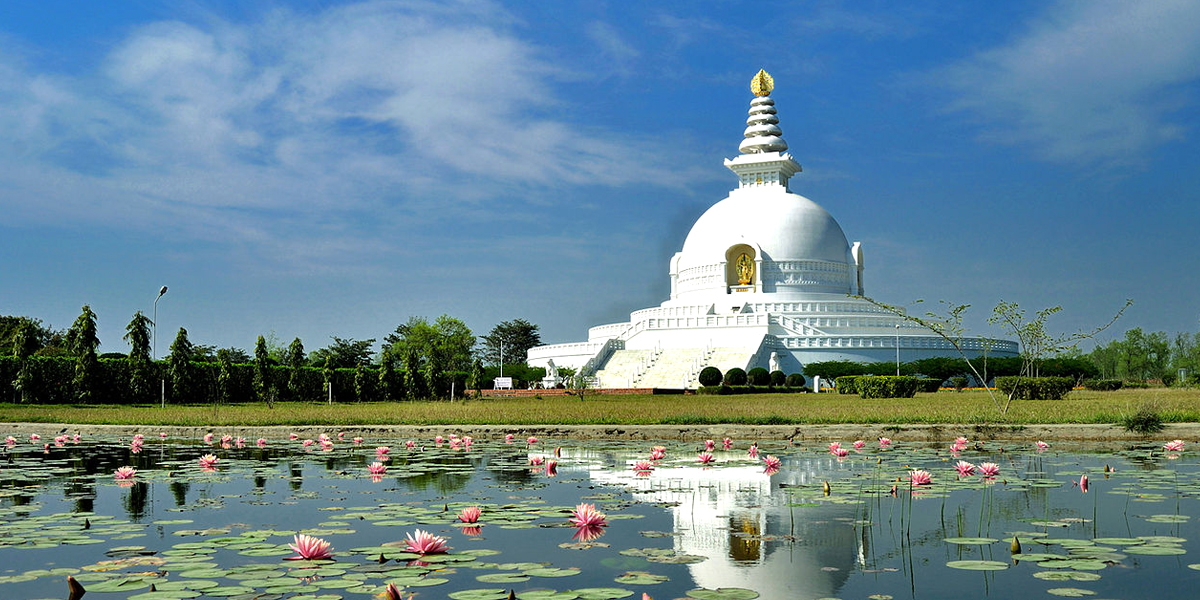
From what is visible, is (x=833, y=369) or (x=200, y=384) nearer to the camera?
(x=200, y=384)

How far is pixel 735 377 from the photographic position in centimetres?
4438

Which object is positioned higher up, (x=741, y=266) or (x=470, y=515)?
(x=741, y=266)

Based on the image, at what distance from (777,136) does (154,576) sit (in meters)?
68.1

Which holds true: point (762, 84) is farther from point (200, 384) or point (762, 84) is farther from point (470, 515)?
point (470, 515)

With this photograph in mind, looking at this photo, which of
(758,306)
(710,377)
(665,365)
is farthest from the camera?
(758,306)

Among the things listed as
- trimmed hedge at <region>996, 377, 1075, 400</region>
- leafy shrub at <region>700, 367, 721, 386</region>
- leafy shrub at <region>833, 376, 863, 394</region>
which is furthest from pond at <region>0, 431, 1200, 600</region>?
leafy shrub at <region>700, 367, 721, 386</region>

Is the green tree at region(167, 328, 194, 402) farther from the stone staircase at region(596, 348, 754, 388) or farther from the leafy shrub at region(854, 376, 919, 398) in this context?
the leafy shrub at region(854, 376, 919, 398)

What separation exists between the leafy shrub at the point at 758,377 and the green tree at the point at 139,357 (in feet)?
83.9

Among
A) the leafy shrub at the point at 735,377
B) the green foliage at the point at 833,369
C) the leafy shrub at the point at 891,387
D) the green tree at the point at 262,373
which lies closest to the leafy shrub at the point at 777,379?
the leafy shrub at the point at 735,377

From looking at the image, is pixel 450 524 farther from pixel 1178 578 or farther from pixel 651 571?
pixel 1178 578

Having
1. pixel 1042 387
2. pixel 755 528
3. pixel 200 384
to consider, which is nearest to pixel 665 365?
pixel 200 384

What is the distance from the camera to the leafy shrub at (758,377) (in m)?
45.3

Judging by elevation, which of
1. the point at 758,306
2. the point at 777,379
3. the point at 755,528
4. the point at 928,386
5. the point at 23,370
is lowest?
the point at 755,528

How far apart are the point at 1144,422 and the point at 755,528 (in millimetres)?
9483
